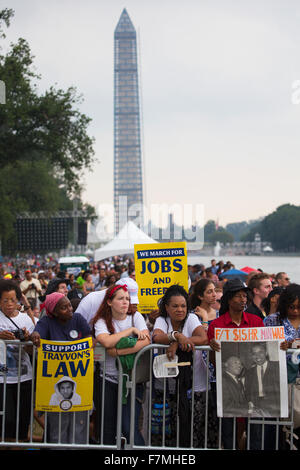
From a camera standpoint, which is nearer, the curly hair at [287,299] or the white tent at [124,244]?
the curly hair at [287,299]

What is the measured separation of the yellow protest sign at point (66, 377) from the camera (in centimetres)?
499

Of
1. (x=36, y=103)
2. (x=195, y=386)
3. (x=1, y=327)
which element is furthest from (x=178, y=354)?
(x=36, y=103)

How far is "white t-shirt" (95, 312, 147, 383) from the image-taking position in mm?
5094

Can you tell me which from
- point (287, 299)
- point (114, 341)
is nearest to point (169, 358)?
point (114, 341)

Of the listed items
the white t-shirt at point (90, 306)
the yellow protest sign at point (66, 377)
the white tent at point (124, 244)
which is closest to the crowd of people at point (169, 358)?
the yellow protest sign at point (66, 377)

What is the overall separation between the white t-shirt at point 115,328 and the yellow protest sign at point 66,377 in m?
0.17

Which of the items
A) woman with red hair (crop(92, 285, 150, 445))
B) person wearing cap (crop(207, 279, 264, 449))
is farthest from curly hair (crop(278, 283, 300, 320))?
woman with red hair (crop(92, 285, 150, 445))

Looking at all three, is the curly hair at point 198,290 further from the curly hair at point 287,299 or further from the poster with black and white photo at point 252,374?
the poster with black and white photo at point 252,374

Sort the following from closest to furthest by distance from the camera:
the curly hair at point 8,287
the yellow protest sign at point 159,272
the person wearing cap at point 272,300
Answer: the curly hair at point 8,287 < the person wearing cap at point 272,300 < the yellow protest sign at point 159,272

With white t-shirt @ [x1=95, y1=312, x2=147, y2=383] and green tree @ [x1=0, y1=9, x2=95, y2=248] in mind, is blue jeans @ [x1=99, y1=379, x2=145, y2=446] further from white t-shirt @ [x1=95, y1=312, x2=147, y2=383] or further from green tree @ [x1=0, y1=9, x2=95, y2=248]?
green tree @ [x1=0, y1=9, x2=95, y2=248]

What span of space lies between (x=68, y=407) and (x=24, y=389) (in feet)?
1.44

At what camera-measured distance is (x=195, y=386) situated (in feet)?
16.5
